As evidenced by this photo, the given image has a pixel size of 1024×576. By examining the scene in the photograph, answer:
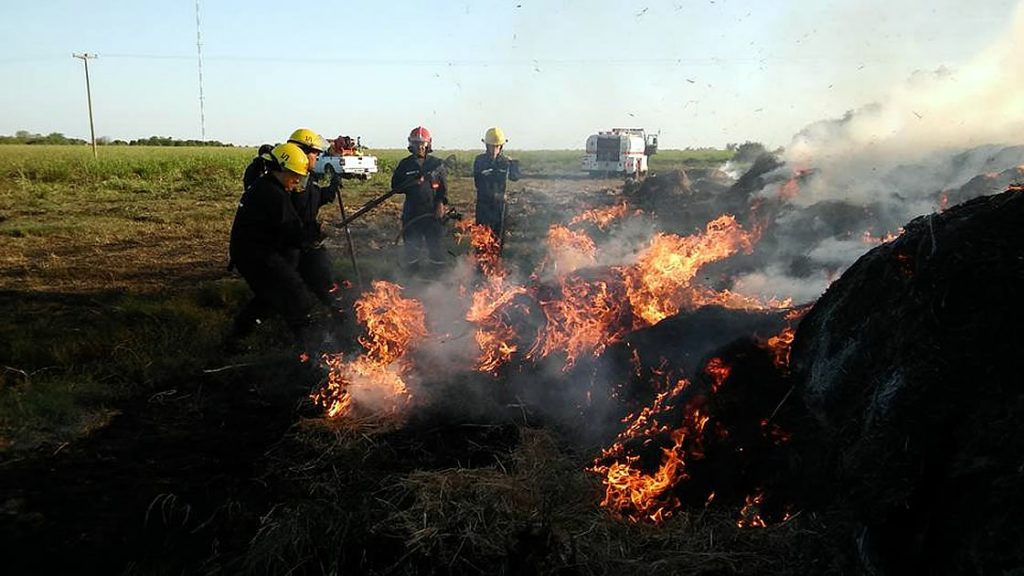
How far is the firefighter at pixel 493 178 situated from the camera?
9.37 metres

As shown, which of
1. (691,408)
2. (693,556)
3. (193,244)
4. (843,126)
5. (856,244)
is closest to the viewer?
(693,556)

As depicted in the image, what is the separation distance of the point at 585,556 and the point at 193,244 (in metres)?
11.5

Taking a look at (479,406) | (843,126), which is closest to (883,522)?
(479,406)

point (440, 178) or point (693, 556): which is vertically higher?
point (440, 178)

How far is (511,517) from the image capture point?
3543mm

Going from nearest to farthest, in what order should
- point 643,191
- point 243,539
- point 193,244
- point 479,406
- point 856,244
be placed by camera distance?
point 243,539, point 479,406, point 856,244, point 193,244, point 643,191

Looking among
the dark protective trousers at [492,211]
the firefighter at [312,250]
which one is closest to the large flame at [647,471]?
the firefighter at [312,250]

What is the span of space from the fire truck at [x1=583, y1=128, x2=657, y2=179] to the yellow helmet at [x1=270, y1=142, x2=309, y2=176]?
91.2 feet

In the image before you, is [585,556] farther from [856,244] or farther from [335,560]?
[856,244]

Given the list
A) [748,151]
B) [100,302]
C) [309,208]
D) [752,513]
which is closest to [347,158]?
[748,151]

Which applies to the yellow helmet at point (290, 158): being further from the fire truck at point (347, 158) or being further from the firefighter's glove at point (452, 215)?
the fire truck at point (347, 158)

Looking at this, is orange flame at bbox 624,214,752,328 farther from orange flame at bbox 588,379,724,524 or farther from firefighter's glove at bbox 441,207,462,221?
firefighter's glove at bbox 441,207,462,221

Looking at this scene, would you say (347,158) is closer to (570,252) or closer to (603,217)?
(603,217)

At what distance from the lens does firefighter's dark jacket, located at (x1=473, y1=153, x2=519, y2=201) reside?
939 cm
